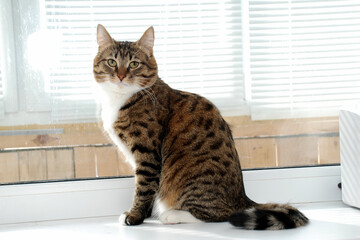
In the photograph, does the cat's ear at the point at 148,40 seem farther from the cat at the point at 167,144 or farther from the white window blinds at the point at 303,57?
the white window blinds at the point at 303,57

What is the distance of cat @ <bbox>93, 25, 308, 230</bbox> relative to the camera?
1671mm

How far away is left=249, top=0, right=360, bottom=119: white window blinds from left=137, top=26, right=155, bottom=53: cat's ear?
0.46m

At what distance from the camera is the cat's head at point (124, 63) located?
5.77ft

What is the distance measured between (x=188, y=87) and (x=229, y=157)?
0.44 meters

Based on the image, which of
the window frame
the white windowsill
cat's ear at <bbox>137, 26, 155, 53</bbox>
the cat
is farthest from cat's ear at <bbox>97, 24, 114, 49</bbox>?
the white windowsill

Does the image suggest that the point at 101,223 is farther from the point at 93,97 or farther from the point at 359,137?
the point at 359,137

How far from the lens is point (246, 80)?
6.69 feet

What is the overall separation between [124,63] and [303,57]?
2.64ft

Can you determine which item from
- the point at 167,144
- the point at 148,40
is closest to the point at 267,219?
the point at 167,144

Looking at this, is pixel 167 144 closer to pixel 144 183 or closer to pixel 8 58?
pixel 144 183

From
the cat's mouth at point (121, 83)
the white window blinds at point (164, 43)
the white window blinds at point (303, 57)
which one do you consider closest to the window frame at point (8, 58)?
the white window blinds at point (164, 43)

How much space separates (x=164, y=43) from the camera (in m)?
1.99

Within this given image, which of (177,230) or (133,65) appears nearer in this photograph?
(177,230)

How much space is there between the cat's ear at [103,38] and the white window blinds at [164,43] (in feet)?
0.47
